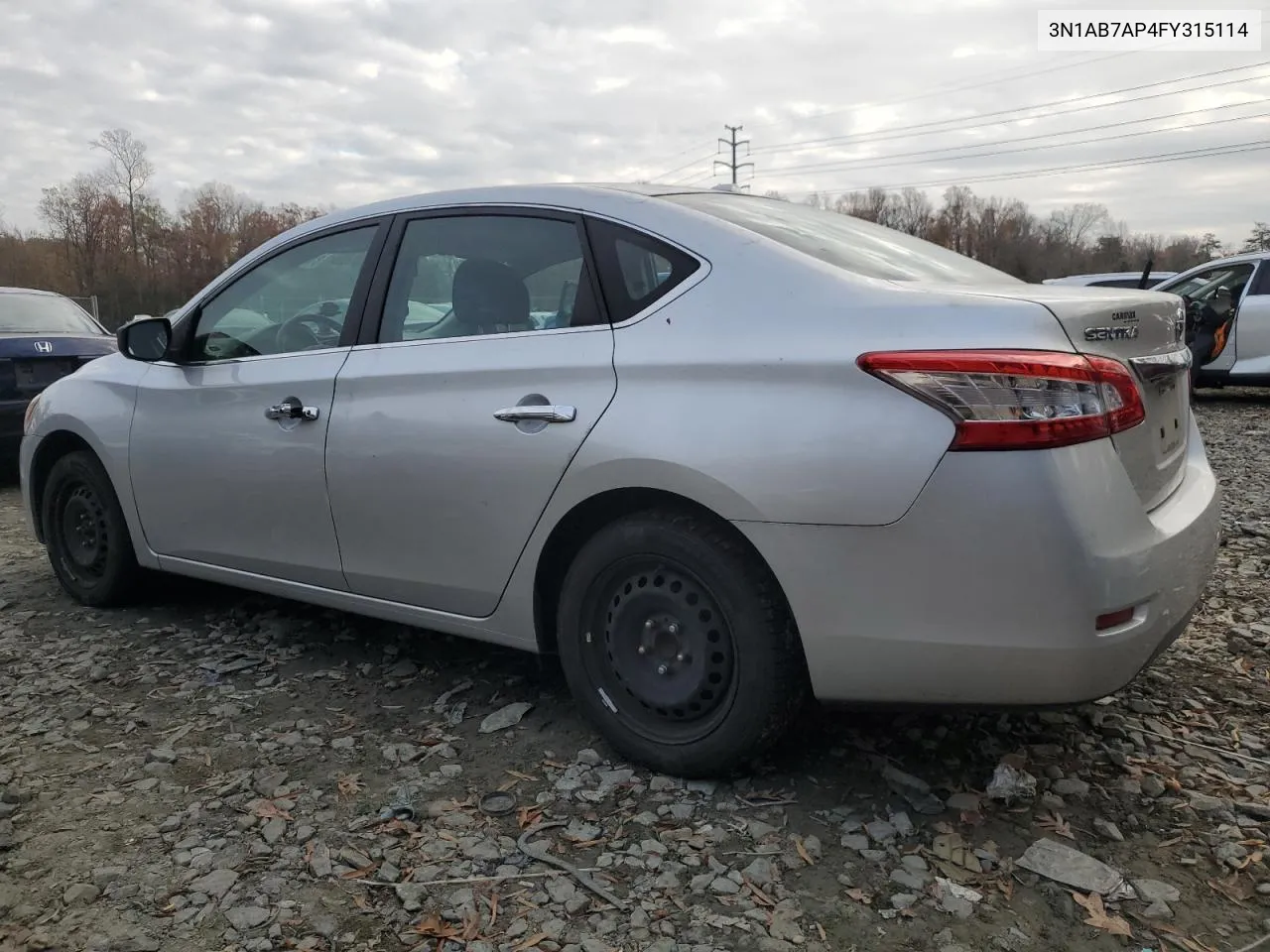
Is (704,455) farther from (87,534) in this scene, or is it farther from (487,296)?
(87,534)

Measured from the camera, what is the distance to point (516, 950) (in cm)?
210

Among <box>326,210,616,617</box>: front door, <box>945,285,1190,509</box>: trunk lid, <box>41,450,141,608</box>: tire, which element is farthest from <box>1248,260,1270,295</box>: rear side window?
<box>41,450,141,608</box>: tire

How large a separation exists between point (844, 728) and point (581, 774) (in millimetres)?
804

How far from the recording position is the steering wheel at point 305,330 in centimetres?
348

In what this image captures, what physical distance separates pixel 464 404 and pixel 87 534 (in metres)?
2.42

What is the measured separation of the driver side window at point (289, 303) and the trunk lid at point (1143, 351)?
2.12 m

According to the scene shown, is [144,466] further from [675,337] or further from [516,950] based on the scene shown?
[516,950]

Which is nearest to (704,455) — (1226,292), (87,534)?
(87,534)

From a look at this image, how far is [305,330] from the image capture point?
11.7 ft

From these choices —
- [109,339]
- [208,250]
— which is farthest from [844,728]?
[208,250]

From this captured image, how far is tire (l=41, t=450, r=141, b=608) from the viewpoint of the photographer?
4270mm

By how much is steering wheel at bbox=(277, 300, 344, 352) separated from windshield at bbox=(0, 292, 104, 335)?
17.8 feet

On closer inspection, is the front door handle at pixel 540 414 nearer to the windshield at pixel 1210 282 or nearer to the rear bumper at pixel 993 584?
the rear bumper at pixel 993 584

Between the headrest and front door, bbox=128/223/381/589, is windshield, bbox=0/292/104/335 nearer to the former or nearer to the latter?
front door, bbox=128/223/381/589
